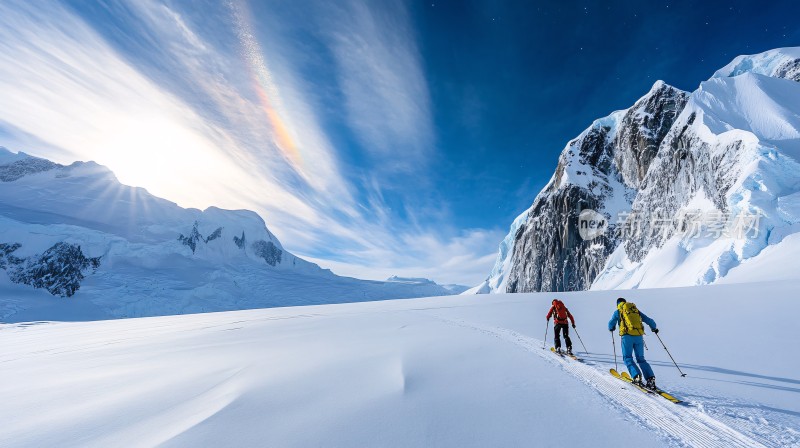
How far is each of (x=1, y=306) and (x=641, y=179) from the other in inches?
6004

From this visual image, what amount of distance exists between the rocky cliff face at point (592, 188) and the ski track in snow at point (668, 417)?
88.4 metres

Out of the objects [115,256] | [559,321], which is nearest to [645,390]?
[559,321]

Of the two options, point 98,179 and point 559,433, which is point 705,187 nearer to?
point 559,433

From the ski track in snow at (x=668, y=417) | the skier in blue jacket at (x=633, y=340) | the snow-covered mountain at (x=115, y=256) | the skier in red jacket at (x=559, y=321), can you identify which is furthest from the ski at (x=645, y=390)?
the snow-covered mountain at (x=115, y=256)

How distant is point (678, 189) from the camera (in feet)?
197

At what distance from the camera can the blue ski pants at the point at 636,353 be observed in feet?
20.6

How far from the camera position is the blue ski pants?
6.27 meters

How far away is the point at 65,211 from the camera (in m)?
104

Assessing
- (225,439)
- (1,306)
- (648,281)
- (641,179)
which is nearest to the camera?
(225,439)

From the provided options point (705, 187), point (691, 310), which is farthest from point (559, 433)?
point (705, 187)

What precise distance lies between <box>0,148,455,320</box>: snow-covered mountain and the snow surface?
89.7m

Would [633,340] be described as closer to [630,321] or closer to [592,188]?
[630,321]

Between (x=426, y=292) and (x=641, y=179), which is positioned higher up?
(x=641, y=179)

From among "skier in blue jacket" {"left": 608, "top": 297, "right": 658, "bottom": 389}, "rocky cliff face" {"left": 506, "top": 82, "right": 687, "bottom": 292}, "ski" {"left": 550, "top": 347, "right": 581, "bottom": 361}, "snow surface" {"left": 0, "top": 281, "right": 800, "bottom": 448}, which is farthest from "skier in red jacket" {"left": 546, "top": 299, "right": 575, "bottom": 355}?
"rocky cliff face" {"left": 506, "top": 82, "right": 687, "bottom": 292}
